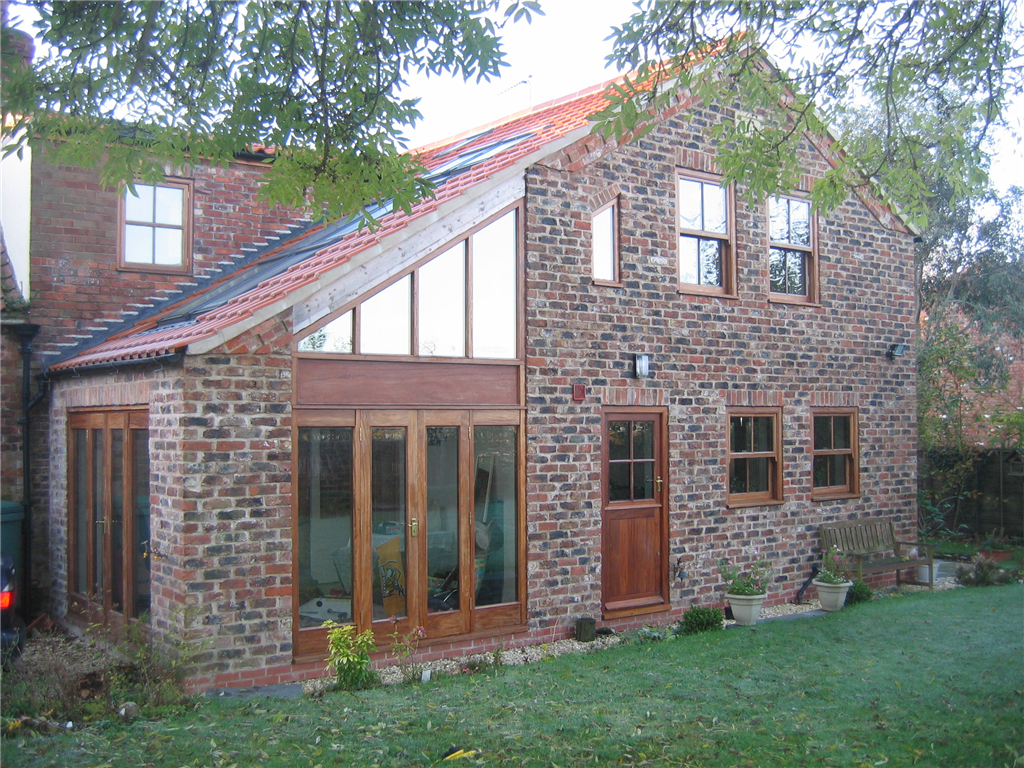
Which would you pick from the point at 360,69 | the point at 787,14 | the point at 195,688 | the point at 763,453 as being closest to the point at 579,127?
the point at 787,14

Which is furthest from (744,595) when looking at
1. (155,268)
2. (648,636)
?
(155,268)

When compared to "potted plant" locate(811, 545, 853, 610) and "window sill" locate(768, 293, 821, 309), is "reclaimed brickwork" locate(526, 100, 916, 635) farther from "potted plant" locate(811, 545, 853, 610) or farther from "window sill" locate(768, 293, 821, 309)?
"potted plant" locate(811, 545, 853, 610)

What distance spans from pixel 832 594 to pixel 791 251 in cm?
455

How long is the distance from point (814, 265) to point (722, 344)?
225cm

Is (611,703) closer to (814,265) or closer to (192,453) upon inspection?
(192,453)

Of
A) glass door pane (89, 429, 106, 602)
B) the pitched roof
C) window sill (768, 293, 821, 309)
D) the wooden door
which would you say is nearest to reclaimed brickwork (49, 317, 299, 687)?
the pitched roof

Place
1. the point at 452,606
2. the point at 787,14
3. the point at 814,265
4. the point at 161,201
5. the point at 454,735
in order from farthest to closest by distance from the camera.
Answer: the point at 814,265
the point at 161,201
the point at 452,606
the point at 787,14
the point at 454,735

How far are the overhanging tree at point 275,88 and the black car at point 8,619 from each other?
3495mm

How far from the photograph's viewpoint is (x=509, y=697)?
7.47 m

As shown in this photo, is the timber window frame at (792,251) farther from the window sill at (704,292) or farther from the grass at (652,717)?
the grass at (652,717)

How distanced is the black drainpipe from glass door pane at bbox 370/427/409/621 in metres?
4.41

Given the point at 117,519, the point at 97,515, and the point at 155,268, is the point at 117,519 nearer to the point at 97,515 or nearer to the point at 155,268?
the point at 97,515

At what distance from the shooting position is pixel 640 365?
1058 cm

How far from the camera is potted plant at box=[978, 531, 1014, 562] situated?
1530 centimetres
